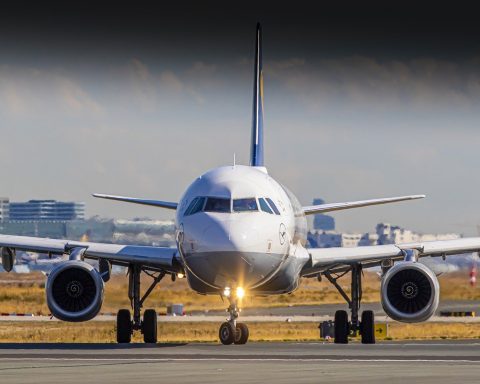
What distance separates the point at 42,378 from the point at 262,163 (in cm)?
2557

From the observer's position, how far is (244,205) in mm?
35812

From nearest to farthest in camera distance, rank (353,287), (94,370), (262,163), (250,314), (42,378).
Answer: (42,378) < (94,370) < (353,287) < (262,163) < (250,314)

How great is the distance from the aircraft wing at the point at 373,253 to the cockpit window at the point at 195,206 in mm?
5874

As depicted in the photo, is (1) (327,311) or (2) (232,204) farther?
(1) (327,311)

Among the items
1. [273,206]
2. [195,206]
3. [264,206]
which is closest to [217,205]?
[195,206]

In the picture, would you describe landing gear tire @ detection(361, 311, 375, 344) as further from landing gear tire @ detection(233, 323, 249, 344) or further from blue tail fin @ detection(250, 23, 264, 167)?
blue tail fin @ detection(250, 23, 264, 167)

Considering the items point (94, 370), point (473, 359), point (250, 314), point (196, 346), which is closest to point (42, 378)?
point (94, 370)

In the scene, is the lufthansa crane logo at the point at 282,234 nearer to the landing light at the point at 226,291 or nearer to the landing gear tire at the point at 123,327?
the landing light at the point at 226,291

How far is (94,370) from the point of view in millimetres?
26312

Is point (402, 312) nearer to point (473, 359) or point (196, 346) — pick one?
point (196, 346)

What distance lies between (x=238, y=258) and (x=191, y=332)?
58.7 feet

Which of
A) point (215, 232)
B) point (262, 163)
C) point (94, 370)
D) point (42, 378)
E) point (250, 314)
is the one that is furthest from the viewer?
point (250, 314)

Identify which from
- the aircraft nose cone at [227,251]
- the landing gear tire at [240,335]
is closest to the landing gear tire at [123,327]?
the landing gear tire at [240,335]

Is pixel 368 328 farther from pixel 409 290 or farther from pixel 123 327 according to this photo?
pixel 123 327
